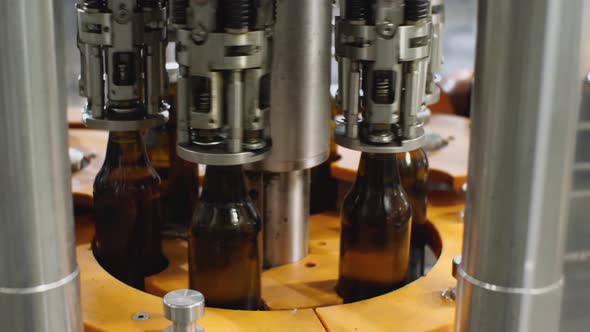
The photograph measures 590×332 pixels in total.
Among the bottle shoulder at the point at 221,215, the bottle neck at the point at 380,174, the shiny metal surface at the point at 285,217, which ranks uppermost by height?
the bottle neck at the point at 380,174

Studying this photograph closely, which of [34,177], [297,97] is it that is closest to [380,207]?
[297,97]

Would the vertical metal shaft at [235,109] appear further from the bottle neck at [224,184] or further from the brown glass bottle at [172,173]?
the brown glass bottle at [172,173]

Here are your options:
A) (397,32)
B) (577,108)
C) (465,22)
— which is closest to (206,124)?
(397,32)

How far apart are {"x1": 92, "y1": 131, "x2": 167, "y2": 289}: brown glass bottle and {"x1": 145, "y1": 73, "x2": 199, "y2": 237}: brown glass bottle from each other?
9 centimetres

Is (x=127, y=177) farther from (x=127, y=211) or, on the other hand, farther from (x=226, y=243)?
(x=226, y=243)

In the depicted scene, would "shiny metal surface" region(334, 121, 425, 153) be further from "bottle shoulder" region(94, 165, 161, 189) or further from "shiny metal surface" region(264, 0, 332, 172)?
"bottle shoulder" region(94, 165, 161, 189)

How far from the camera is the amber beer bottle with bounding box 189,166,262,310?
721mm

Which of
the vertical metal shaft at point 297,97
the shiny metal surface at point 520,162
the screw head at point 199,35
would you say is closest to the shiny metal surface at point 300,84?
the vertical metal shaft at point 297,97

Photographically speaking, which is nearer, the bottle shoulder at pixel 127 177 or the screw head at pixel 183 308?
the screw head at pixel 183 308

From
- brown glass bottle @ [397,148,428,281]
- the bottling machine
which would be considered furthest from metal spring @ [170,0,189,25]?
brown glass bottle @ [397,148,428,281]

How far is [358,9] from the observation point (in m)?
0.66

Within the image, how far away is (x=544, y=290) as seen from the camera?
1.94 ft

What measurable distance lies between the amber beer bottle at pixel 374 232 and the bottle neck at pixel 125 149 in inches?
8.1

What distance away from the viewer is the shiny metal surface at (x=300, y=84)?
0.73 metres
